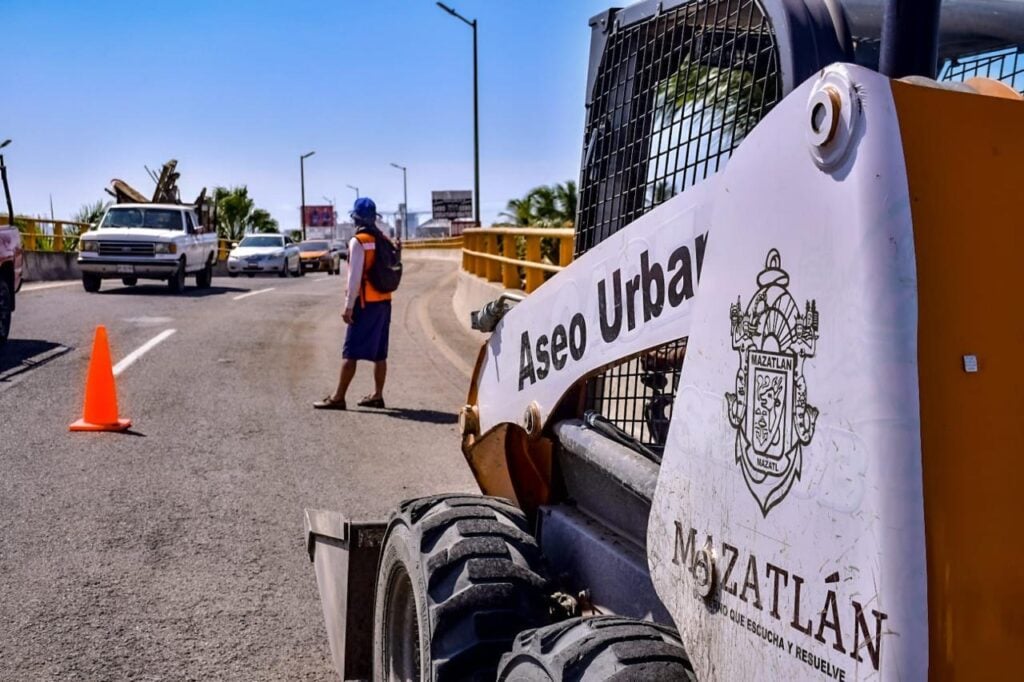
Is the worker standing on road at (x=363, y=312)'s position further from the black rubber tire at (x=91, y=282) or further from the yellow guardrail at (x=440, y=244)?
the yellow guardrail at (x=440, y=244)

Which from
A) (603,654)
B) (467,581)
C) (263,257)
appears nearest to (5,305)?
(467,581)

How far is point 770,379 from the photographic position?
182cm

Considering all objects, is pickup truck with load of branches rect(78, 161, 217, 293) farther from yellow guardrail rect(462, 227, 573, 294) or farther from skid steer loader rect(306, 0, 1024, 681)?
skid steer loader rect(306, 0, 1024, 681)

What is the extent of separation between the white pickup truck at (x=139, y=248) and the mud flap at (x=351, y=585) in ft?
75.8

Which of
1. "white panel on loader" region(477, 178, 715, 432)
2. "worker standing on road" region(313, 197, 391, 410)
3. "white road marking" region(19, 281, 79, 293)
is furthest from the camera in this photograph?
"white road marking" region(19, 281, 79, 293)

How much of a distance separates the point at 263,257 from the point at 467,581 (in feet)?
127

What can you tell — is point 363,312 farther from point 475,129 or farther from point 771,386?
point 475,129

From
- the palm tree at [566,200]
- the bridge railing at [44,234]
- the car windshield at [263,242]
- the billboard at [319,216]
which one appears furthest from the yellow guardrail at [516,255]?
the billboard at [319,216]

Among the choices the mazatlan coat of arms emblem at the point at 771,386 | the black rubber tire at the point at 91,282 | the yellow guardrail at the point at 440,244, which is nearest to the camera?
the mazatlan coat of arms emblem at the point at 771,386

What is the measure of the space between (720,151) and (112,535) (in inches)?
185

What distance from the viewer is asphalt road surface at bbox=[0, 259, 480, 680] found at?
4.84m

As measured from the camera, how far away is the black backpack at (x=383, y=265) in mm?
10289

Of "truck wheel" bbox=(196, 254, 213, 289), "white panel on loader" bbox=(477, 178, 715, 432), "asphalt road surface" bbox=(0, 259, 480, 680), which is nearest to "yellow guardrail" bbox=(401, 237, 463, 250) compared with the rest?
"truck wheel" bbox=(196, 254, 213, 289)

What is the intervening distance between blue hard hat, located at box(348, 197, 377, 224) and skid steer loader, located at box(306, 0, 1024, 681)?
270 inches
